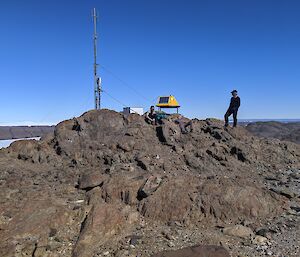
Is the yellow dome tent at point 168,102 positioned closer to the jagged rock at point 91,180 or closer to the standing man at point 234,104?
the standing man at point 234,104

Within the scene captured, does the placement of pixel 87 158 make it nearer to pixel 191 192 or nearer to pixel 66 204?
pixel 66 204

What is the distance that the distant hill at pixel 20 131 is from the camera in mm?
20991

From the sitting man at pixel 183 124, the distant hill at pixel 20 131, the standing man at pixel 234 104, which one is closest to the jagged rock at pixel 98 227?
the sitting man at pixel 183 124

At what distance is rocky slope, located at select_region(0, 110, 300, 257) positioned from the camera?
7586 millimetres

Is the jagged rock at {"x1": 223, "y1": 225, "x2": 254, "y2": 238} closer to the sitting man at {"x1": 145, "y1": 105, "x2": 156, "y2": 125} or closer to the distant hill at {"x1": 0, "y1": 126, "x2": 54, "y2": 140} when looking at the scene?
the sitting man at {"x1": 145, "y1": 105, "x2": 156, "y2": 125}

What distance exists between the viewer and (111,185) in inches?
377

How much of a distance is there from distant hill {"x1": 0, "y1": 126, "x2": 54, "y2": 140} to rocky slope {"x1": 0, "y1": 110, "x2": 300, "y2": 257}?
786cm

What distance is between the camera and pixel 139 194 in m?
9.28

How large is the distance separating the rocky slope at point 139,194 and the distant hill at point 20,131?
7.86m

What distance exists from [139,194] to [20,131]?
15.0m

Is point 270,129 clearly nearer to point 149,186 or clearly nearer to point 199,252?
point 149,186

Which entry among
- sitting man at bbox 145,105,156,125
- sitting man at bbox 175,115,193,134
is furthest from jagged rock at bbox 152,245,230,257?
sitting man at bbox 145,105,156,125

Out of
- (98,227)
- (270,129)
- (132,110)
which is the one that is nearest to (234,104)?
(132,110)

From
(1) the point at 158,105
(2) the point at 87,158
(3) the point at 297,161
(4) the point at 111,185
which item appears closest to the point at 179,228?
A: (4) the point at 111,185
